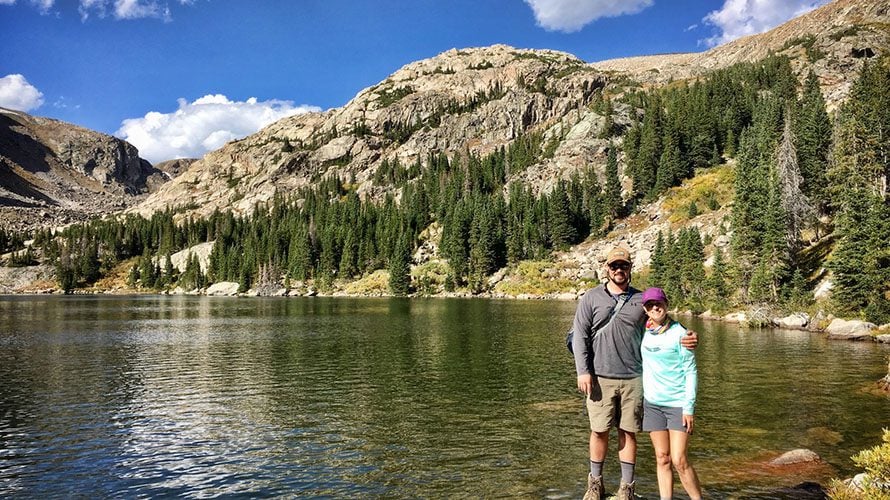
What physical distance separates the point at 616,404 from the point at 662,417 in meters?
0.93

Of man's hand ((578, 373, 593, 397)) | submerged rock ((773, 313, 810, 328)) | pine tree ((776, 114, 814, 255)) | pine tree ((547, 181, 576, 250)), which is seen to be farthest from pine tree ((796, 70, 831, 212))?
man's hand ((578, 373, 593, 397))

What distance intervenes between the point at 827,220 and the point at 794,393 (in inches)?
2905

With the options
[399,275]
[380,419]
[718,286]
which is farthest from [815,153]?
[380,419]

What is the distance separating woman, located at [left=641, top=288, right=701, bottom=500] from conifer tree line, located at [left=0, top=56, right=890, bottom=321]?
49.9 metres

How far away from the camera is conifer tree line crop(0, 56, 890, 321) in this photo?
2457 inches

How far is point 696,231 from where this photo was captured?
275 ft

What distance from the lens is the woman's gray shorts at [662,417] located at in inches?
368

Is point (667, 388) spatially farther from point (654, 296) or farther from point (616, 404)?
point (654, 296)

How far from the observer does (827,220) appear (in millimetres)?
83125

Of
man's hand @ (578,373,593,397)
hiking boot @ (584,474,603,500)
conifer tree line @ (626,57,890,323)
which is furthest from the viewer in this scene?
conifer tree line @ (626,57,890,323)

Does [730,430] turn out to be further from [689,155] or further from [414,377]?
[689,155]

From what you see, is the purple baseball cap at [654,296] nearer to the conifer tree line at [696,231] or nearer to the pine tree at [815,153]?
the conifer tree line at [696,231]

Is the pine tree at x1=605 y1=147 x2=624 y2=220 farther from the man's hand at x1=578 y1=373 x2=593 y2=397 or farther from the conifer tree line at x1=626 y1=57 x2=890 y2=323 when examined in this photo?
the man's hand at x1=578 y1=373 x2=593 y2=397

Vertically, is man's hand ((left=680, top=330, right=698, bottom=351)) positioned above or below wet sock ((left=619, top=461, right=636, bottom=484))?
above
